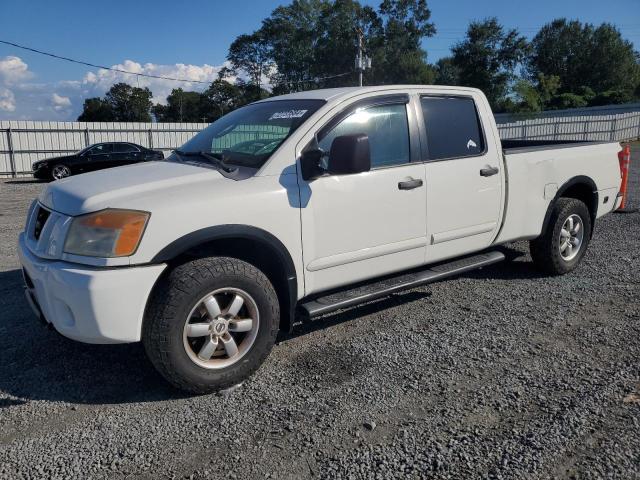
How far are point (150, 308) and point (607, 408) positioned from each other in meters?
2.62

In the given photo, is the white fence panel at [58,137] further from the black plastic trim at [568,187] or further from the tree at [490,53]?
the tree at [490,53]

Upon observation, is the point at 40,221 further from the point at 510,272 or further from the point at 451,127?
the point at 510,272

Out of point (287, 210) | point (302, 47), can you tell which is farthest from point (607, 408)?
point (302, 47)

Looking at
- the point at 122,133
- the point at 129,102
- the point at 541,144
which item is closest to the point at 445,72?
the point at 129,102

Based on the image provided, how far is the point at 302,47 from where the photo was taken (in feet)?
232

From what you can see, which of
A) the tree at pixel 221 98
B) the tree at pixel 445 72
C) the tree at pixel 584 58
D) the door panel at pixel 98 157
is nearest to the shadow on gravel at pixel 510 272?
the door panel at pixel 98 157

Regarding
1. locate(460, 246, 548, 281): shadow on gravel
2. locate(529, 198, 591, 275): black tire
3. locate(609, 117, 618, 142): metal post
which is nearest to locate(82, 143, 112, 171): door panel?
locate(460, 246, 548, 281): shadow on gravel

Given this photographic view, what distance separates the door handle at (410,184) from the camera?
395cm

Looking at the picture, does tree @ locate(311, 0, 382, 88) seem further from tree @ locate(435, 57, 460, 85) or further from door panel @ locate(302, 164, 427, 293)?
door panel @ locate(302, 164, 427, 293)

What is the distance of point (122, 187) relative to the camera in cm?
323

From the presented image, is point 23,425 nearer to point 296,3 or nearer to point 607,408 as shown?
point 607,408

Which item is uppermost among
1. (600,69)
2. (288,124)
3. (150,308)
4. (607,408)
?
(600,69)

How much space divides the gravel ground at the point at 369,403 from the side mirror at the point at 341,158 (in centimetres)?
129

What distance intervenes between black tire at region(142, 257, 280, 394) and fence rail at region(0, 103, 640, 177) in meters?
22.2
